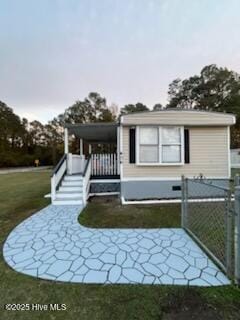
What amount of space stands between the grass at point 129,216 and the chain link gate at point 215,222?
510 millimetres

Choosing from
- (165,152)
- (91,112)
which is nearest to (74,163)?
(165,152)

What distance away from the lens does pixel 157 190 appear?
8.17 meters

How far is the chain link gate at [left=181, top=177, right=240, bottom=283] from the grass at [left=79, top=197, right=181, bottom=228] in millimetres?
510

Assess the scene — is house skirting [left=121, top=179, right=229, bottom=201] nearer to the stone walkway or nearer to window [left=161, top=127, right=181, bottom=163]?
window [left=161, top=127, right=181, bottom=163]

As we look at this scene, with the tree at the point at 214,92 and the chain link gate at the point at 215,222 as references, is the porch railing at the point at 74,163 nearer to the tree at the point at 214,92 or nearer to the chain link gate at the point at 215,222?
the chain link gate at the point at 215,222

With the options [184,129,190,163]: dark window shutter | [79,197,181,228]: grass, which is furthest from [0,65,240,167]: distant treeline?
[79,197,181,228]: grass

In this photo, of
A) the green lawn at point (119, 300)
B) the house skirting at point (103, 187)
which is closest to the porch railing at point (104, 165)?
the house skirting at point (103, 187)

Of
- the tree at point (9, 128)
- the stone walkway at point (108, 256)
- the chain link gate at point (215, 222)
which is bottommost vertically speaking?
the stone walkway at point (108, 256)

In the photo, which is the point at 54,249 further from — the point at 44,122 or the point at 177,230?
the point at 44,122

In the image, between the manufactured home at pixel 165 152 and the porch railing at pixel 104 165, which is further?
the porch railing at pixel 104 165

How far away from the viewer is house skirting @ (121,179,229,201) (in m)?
8.05

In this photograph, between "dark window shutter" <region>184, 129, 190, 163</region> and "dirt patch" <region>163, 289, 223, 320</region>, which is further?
"dark window shutter" <region>184, 129, 190, 163</region>

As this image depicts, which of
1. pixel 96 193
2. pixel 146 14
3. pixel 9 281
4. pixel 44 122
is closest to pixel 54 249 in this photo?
pixel 9 281

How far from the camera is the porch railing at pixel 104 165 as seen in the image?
29.8 ft
